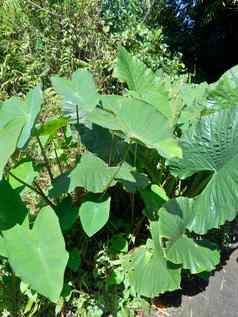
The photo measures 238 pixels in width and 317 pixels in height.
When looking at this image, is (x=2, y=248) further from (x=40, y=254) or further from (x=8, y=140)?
(x=8, y=140)

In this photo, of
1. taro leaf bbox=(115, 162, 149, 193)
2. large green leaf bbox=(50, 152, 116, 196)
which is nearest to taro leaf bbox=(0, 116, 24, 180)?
large green leaf bbox=(50, 152, 116, 196)

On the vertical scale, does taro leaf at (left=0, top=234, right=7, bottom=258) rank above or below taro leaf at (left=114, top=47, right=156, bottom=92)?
below

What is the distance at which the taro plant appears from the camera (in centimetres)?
168

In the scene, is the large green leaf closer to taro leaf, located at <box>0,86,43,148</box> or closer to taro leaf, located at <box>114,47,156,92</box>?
taro leaf, located at <box>0,86,43,148</box>

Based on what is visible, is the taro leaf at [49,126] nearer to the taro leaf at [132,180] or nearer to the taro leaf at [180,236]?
the taro leaf at [132,180]

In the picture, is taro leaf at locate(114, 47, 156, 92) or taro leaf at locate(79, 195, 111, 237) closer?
taro leaf at locate(79, 195, 111, 237)

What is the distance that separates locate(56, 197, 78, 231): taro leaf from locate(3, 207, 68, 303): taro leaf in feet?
0.77

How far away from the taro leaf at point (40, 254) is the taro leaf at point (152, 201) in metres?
0.50

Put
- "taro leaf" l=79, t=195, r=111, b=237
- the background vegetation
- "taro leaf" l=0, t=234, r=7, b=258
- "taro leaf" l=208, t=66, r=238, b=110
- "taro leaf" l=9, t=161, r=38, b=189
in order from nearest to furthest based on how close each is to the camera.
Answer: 1. "taro leaf" l=0, t=234, r=7, b=258
2. "taro leaf" l=79, t=195, r=111, b=237
3. "taro leaf" l=9, t=161, r=38, b=189
4. the background vegetation
5. "taro leaf" l=208, t=66, r=238, b=110

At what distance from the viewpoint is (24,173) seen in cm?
196

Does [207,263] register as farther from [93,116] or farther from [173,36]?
[173,36]

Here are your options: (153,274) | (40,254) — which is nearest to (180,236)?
(153,274)

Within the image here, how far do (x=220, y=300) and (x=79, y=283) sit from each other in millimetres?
579

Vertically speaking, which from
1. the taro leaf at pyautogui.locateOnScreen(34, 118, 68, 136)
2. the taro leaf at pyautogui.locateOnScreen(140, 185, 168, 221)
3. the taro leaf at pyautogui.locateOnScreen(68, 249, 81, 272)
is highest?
the taro leaf at pyautogui.locateOnScreen(34, 118, 68, 136)
